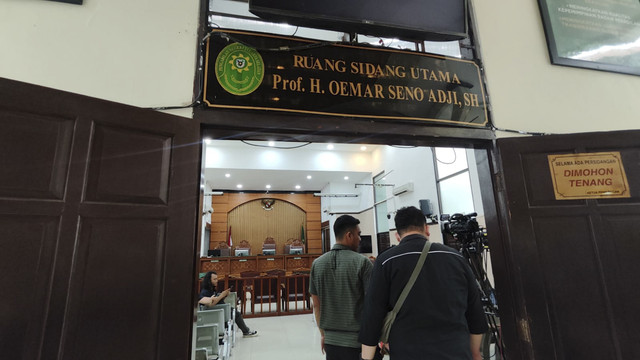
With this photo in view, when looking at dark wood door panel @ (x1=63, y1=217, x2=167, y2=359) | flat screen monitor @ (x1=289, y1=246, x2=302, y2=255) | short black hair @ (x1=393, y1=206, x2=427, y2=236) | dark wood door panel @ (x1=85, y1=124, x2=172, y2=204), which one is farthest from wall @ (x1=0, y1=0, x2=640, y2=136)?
flat screen monitor @ (x1=289, y1=246, x2=302, y2=255)

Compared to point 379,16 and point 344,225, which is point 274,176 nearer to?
point 344,225

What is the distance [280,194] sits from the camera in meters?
13.1

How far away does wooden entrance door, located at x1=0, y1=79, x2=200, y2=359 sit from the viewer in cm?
117

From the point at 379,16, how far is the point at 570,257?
1.93 m

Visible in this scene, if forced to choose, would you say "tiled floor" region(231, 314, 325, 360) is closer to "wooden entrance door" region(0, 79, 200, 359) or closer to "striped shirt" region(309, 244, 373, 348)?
"striped shirt" region(309, 244, 373, 348)

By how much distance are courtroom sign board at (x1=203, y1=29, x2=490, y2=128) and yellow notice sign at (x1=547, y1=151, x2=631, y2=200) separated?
546 millimetres

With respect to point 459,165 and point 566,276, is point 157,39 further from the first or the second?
point 459,165

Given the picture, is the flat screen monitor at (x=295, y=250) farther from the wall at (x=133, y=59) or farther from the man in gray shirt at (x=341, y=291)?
the wall at (x=133, y=59)

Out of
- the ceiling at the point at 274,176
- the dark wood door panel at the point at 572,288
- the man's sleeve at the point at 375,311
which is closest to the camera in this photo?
the man's sleeve at the point at 375,311

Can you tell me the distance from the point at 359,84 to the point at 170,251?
4.85 ft

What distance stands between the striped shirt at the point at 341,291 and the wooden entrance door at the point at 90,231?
0.83 metres

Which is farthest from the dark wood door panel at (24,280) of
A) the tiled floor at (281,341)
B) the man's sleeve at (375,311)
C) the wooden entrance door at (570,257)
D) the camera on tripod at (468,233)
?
the tiled floor at (281,341)

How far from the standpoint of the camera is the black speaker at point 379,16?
6.00 ft

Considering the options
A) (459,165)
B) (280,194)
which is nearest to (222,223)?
(280,194)
